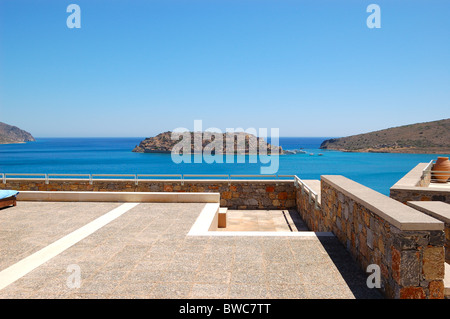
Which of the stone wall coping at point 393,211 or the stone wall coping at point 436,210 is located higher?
the stone wall coping at point 393,211

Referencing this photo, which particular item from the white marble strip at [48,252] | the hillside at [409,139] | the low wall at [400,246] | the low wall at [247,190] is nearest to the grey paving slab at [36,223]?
the white marble strip at [48,252]

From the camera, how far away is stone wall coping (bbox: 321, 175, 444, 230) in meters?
3.31

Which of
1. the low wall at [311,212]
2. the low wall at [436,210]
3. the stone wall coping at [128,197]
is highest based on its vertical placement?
the low wall at [436,210]

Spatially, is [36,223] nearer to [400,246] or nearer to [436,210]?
[400,246]

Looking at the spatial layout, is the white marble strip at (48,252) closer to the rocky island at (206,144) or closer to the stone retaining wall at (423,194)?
the stone retaining wall at (423,194)

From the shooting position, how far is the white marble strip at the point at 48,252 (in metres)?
4.52

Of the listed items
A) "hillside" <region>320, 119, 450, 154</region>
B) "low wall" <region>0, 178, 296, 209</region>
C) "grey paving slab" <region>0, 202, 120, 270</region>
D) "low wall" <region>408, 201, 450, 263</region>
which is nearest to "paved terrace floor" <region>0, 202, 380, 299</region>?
"grey paving slab" <region>0, 202, 120, 270</region>

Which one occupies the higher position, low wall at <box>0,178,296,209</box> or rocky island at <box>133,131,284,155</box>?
rocky island at <box>133,131,284,155</box>

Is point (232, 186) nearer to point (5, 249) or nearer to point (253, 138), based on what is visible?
point (5, 249)

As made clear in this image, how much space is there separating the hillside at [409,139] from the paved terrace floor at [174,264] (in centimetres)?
10636

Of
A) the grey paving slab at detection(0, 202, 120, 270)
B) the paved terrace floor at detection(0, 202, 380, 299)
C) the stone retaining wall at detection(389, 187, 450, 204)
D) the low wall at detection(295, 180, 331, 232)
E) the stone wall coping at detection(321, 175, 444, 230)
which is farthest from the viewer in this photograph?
→ the stone retaining wall at detection(389, 187, 450, 204)

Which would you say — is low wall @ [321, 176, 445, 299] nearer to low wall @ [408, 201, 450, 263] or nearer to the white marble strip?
low wall @ [408, 201, 450, 263]
